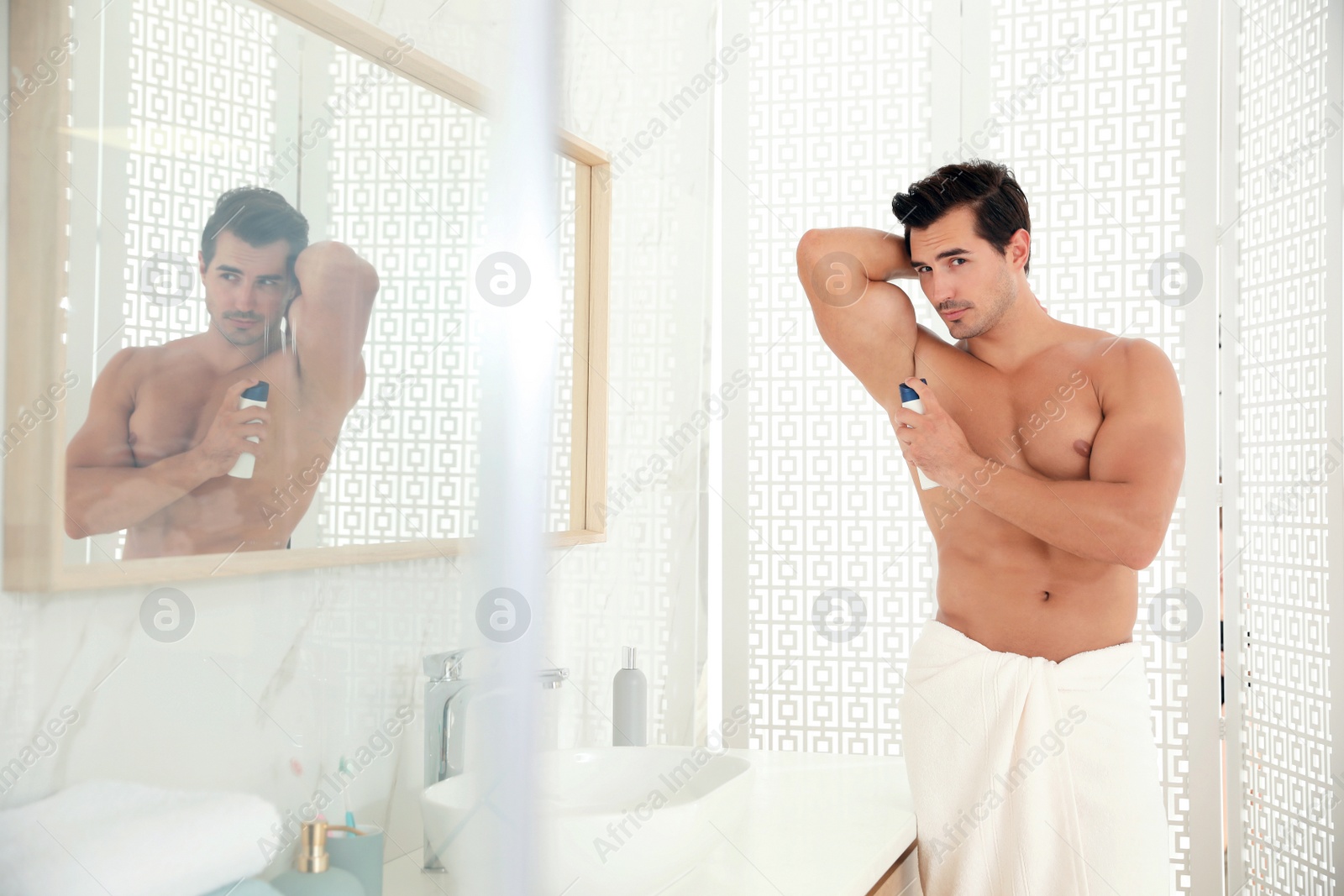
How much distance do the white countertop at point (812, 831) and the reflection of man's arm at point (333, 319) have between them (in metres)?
0.74

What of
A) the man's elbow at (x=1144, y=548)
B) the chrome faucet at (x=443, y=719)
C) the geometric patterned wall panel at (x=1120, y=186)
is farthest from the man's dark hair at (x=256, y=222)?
the geometric patterned wall panel at (x=1120, y=186)

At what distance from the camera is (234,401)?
34 cm

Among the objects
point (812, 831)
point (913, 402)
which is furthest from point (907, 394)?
point (812, 831)

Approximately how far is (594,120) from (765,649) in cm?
92

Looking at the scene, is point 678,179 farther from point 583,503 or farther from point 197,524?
point 197,524

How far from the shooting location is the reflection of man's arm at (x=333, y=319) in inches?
11.3

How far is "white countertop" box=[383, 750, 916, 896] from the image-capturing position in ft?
3.05

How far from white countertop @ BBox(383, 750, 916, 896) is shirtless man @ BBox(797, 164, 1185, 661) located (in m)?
0.27

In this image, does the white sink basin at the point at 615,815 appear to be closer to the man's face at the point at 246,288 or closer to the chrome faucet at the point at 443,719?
the chrome faucet at the point at 443,719

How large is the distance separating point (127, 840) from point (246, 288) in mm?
198

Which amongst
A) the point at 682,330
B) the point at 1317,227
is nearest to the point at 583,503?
the point at 682,330

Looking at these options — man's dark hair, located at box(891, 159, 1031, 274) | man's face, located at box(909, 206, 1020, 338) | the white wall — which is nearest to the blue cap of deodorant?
man's face, located at box(909, 206, 1020, 338)

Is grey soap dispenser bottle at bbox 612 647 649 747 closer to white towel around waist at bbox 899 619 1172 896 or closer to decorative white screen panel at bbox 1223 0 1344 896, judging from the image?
white towel around waist at bbox 899 619 1172 896

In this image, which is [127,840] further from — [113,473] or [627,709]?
[627,709]
